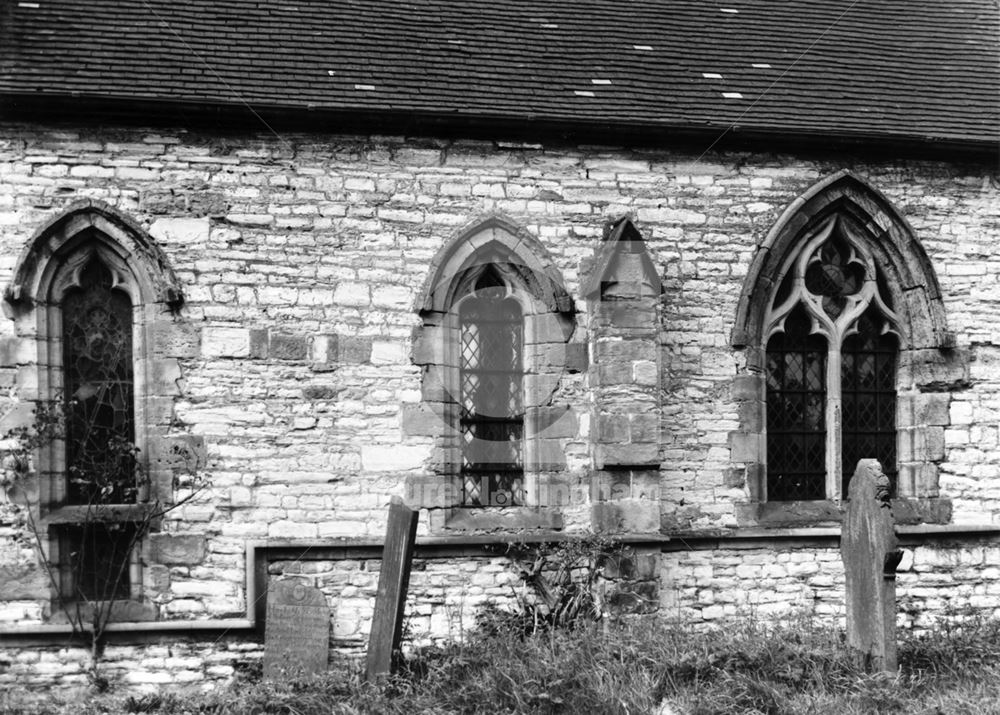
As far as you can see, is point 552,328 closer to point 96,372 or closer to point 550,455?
point 550,455

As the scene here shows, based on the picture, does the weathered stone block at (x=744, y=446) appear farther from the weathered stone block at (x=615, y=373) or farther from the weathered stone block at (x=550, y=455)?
the weathered stone block at (x=550, y=455)

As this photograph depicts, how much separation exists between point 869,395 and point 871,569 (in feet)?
10.2

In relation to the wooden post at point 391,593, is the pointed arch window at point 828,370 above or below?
above

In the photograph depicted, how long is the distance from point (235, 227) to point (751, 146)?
4.69 m

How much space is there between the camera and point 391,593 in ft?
27.0

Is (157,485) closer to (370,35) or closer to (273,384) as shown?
(273,384)

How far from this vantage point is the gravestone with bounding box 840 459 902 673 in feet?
25.0

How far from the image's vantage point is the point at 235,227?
30.1 feet

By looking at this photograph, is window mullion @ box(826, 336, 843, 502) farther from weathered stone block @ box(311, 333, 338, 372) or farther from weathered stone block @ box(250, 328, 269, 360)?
weathered stone block @ box(250, 328, 269, 360)

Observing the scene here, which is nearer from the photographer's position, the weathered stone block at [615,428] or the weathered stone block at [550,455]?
the weathered stone block at [615,428]

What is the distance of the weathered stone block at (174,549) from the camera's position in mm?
8891

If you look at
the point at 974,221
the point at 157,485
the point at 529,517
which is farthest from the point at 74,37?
the point at 974,221

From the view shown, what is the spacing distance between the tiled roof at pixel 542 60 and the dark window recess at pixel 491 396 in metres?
1.71

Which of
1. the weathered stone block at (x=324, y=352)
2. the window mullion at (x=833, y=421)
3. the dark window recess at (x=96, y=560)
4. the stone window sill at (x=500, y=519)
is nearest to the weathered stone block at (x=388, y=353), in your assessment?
the weathered stone block at (x=324, y=352)
